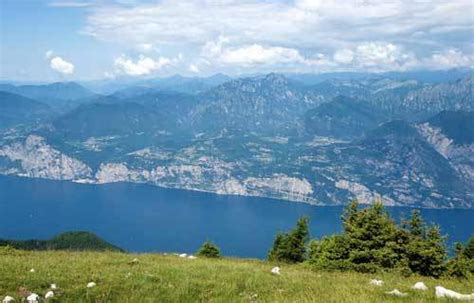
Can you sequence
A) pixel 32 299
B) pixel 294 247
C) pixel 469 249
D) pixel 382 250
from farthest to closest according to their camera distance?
pixel 469 249
pixel 294 247
pixel 382 250
pixel 32 299

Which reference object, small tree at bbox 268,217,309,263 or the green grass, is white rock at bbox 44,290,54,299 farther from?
small tree at bbox 268,217,309,263

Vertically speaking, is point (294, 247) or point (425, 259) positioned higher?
point (425, 259)

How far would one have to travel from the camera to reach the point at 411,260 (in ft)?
91.2

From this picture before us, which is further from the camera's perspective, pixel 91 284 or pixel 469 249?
pixel 469 249

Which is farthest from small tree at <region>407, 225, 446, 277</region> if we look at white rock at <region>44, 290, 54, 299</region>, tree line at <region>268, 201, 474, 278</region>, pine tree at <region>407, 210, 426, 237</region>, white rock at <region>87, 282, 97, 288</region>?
white rock at <region>44, 290, 54, 299</region>

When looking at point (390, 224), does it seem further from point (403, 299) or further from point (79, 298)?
point (79, 298)

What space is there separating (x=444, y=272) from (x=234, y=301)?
19.0 metres

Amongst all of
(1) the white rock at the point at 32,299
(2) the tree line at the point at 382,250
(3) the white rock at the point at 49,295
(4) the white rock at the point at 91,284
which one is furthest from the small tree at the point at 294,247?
(1) the white rock at the point at 32,299

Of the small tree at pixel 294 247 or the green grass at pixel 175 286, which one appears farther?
the small tree at pixel 294 247

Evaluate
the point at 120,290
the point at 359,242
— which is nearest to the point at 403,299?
the point at 120,290

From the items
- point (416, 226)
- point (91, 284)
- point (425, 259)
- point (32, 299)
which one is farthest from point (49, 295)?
point (416, 226)

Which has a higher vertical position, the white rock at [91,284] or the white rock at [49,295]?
the white rock at [49,295]

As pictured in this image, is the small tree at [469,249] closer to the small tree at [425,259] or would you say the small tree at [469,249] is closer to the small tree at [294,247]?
the small tree at [294,247]

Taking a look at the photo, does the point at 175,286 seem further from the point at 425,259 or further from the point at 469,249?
the point at 469,249
